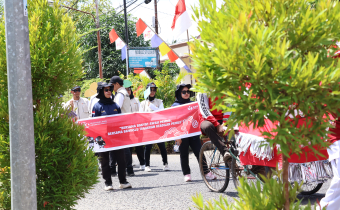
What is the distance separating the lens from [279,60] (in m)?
1.58

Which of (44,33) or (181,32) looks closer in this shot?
(44,33)

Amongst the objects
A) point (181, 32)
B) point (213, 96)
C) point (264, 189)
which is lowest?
point (264, 189)

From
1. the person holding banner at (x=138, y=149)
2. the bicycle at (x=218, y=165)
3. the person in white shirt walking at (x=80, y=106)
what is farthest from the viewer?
the person in white shirt walking at (x=80, y=106)

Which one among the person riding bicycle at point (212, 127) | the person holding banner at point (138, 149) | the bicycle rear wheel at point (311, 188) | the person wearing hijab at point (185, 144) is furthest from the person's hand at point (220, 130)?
the person holding banner at point (138, 149)

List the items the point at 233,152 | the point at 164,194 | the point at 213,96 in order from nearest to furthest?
1. the point at 213,96
2. the point at 233,152
3. the point at 164,194

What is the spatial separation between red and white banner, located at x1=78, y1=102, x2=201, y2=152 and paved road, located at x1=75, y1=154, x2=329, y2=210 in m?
0.83

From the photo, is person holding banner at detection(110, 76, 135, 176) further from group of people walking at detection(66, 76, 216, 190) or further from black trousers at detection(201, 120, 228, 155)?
black trousers at detection(201, 120, 228, 155)

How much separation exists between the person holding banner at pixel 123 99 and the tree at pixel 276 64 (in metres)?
6.67

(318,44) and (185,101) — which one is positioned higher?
(185,101)

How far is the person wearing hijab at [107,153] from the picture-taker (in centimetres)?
688

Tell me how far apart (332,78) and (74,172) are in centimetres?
251

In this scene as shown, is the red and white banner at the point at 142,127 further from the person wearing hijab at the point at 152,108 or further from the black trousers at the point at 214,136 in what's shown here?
the black trousers at the point at 214,136

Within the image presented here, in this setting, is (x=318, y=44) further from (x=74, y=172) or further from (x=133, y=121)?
(x=133, y=121)

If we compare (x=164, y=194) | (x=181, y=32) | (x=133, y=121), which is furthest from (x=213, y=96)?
(x=181, y=32)
